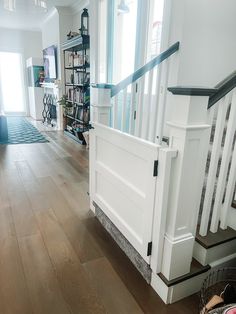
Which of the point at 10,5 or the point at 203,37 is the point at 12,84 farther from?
the point at 203,37

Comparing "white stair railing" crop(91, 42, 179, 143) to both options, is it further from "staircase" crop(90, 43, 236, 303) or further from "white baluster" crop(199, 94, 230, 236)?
"white baluster" crop(199, 94, 230, 236)

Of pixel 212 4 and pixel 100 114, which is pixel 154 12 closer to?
pixel 212 4

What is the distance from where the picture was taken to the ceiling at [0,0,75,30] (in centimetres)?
522

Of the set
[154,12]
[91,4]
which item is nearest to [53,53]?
[91,4]

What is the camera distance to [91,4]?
4129mm

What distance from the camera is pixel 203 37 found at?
2.36 metres

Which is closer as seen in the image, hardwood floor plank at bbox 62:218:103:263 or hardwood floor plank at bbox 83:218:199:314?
hardwood floor plank at bbox 83:218:199:314

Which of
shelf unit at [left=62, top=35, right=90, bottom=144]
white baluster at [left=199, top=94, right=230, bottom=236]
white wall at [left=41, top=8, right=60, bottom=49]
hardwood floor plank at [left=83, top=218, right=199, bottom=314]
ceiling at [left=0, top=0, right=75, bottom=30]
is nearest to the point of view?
white baluster at [left=199, top=94, right=230, bottom=236]

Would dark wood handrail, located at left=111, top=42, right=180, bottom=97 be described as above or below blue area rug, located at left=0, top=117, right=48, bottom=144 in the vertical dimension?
above

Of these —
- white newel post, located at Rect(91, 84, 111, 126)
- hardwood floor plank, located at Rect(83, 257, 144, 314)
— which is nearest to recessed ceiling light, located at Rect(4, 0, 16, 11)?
white newel post, located at Rect(91, 84, 111, 126)

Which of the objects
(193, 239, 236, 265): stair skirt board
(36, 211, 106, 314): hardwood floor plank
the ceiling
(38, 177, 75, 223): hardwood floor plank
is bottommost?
(38, 177, 75, 223): hardwood floor plank

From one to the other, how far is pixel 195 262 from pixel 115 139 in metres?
0.94

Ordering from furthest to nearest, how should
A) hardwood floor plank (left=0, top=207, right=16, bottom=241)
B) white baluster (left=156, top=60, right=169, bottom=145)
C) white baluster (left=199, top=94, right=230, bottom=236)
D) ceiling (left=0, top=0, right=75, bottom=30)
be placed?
ceiling (left=0, top=0, right=75, bottom=30)
white baluster (left=156, top=60, right=169, bottom=145)
hardwood floor plank (left=0, top=207, right=16, bottom=241)
white baluster (left=199, top=94, right=230, bottom=236)

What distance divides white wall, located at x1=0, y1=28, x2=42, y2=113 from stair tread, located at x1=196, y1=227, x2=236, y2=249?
8.75 meters
